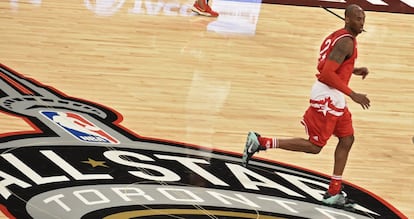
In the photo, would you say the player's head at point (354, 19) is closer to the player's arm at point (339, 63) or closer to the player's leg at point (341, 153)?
the player's arm at point (339, 63)

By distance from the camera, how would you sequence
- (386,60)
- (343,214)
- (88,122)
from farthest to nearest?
(386,60), (88,122), (343,214)

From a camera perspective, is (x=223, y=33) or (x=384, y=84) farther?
(x=223, y=33)

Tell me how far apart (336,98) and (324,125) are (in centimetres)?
22

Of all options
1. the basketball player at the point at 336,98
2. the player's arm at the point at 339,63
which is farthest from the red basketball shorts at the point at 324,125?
the player's arm at the point at 339,63

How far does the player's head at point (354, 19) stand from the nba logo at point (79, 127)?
2.31m

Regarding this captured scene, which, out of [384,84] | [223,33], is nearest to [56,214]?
[384,84]

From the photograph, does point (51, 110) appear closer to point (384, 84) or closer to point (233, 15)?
point (384, 84)

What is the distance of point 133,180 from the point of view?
762 cm

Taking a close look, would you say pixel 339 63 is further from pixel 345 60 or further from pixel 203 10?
pixel 203 10

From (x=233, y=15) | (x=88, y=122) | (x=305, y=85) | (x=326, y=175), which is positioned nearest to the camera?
(x=326, y=175)

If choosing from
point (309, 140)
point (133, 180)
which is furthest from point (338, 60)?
point (133, 180)

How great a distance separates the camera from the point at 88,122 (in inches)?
354

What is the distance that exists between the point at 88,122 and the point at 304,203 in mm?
2336

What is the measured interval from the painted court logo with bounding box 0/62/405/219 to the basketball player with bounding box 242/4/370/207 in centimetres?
36
